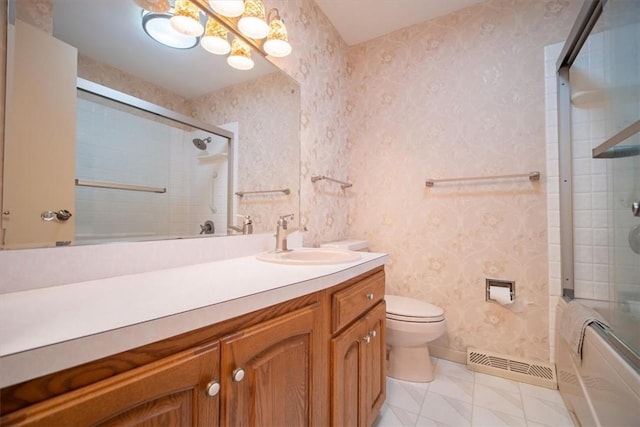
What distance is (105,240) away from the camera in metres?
0.80

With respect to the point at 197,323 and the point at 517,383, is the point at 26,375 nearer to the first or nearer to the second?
the point at 197,323

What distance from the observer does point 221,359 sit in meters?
0.56

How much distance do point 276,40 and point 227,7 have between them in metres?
0.29

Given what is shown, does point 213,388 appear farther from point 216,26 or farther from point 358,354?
point 216,26

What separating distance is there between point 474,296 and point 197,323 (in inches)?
71.4

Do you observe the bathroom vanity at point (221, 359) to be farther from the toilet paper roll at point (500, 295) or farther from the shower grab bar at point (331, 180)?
the toilet paper roll at point (500, 295)

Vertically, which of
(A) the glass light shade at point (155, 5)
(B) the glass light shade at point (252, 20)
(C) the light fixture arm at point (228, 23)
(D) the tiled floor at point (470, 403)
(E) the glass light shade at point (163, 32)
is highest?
(B) the glass light shade at point (252, 20)

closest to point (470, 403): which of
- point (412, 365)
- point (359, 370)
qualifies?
point (412, 365)

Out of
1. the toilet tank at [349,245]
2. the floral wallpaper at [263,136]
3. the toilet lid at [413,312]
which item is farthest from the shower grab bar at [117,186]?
the toilet lid at [413,312]

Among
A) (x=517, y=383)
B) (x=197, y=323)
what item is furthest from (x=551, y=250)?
(x=197, y=323)

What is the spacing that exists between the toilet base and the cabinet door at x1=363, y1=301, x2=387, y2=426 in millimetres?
430

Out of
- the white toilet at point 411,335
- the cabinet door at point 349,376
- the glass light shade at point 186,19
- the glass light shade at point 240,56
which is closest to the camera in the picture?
the cabinet door at point 349,376

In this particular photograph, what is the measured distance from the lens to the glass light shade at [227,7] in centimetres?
108

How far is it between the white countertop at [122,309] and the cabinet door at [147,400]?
5 cm
